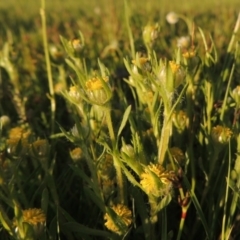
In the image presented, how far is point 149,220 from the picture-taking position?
682 millimetres

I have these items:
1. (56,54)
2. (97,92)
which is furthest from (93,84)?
(56,54)

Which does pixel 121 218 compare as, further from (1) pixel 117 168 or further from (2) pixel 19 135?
(2) pixel 19 135

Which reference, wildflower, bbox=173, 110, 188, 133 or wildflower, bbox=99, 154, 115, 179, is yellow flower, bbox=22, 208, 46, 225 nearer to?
wildflower, bbox=99, 154, 115, 179

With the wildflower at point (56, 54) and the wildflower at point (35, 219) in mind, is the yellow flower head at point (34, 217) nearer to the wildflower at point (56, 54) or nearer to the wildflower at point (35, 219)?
the wildflower at point (35, 219)

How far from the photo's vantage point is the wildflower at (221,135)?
775 millimetres

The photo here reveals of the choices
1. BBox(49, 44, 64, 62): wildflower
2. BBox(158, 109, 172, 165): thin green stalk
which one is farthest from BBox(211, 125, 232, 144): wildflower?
BBox(49, 44, 64, 62): wildflower

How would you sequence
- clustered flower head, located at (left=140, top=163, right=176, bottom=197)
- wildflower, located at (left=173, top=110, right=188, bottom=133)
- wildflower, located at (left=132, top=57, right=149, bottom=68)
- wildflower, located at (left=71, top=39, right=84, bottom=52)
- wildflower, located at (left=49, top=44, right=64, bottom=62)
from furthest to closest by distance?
1. wildflower, located at (left=49, top=44, right=64, bottom=62)
2. wildflower, located at (left=71, top=39, right=84, bottom=52)
3. wildflower, located at (left=173, top=110, right=188, bottom=133)
4. wildflower, located at (left=132, top=57, right=149, bottom=68)
5. clustered flower head, located at (left=140, top=163, right=176, bottom=197)

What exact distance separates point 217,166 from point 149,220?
0.82 feet

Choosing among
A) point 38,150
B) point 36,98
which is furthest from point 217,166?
point 36,98

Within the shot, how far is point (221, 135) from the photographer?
2.55 feet

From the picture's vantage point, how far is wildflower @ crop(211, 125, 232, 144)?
Result: 0.77 metres

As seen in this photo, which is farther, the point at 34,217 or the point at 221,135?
the point at 221,135

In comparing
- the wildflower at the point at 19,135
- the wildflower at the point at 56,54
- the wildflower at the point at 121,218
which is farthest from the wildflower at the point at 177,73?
the wildflower at the point at 56,54

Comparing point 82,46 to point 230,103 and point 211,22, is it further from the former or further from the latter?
point 211,22
